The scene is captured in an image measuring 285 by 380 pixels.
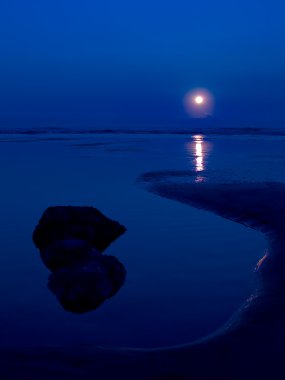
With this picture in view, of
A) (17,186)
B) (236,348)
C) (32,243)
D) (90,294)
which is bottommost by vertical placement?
(236,348)

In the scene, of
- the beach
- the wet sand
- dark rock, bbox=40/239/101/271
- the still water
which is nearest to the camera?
the wet sand

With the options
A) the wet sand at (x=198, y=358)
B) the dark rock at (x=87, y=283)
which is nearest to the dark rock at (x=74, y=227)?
the dark rock at (x=87, y=283)

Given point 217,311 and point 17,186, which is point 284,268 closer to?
point 217,311

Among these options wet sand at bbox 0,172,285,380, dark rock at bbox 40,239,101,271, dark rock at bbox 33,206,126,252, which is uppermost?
dark rock at bbox 33,206,126,252

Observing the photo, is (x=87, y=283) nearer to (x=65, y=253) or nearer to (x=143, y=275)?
(x=143, y=275)

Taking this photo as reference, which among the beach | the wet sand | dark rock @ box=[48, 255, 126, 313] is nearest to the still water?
the beach

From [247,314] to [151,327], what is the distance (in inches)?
52.6

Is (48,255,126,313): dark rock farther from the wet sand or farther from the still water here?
the wet sand

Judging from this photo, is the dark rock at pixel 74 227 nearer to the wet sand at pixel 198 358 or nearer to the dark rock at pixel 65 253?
the dark rock at pixel 65 253

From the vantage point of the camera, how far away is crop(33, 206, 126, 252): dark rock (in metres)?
10.5

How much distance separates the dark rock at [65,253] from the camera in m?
8.63

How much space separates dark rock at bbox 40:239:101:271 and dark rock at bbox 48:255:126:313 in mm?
715

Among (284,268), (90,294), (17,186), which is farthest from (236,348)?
(17,186)

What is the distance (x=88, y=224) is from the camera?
424 inches
